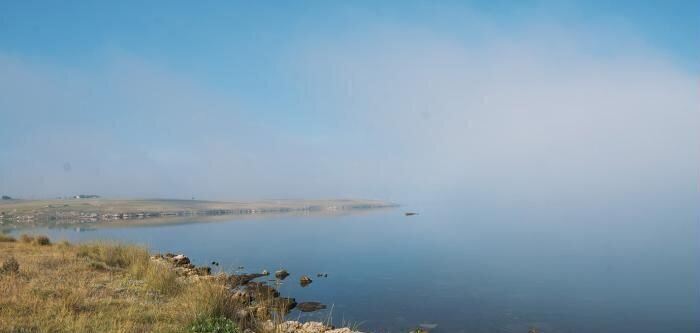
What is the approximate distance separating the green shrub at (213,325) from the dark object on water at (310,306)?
35.7 ft

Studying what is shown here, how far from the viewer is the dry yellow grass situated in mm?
7270

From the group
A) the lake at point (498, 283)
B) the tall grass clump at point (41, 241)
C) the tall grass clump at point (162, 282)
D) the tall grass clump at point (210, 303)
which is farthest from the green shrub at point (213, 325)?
the tall grass clump at point (41, 241)

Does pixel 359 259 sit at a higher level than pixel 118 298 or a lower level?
lower

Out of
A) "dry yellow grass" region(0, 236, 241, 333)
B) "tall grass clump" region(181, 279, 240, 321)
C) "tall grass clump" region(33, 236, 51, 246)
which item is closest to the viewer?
"dry yellow grass" region(0, 236, 241, 333)

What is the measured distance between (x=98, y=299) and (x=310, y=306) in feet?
35.4

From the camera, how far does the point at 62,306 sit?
8086mm

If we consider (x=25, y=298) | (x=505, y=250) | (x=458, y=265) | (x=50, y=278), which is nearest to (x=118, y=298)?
(x=25, y=298)

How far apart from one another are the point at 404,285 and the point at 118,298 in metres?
17.8

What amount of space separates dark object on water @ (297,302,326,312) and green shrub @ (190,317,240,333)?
10891 millimetres

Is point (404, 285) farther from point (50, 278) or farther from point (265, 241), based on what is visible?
point (265, 241)

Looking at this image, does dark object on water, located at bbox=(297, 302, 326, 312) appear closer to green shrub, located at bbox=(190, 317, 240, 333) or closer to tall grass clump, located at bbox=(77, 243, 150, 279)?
tall grass clump, located at bbox=(77, 243, 150, 279)

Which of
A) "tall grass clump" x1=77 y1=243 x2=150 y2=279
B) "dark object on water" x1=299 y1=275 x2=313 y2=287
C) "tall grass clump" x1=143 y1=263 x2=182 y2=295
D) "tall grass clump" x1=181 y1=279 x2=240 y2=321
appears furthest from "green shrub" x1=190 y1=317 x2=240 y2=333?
"dark object on water" x1=299 y1=275 x2=313 y2=287

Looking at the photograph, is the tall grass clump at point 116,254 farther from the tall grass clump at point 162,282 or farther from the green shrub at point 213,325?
the green shrub at point 213,325

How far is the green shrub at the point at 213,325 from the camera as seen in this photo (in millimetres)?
7348
